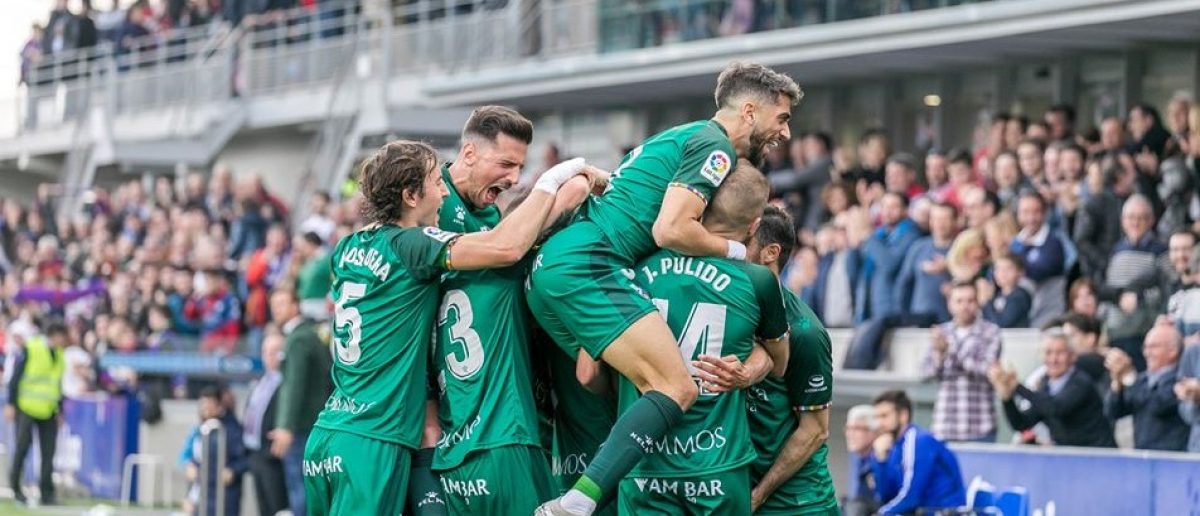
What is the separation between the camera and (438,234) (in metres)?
7.89

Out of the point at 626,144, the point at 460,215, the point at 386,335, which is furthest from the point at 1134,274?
the point at 626,144

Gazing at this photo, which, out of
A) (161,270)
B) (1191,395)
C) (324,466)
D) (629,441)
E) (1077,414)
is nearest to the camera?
(629,441)

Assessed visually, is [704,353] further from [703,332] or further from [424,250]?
[424,250]

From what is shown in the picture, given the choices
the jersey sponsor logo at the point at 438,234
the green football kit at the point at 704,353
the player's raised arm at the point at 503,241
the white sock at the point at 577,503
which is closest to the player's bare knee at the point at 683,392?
the green football kit at the point at 704,353

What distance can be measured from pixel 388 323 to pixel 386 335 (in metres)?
0.05

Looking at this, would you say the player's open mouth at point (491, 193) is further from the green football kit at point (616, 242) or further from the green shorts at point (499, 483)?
the green shorts at point (499, 483)

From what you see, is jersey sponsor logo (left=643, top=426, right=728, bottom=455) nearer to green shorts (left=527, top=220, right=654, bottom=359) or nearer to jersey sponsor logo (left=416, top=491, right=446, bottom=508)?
green shorts (left=527, top=220, right=654, bottom=359)

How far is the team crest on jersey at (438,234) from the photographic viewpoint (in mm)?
7863

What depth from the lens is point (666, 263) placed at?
8023mm

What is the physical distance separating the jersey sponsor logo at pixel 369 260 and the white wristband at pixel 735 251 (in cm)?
127

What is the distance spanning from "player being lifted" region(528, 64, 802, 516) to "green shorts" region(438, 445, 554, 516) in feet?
1.50

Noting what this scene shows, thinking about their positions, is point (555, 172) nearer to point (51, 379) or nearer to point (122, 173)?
point (51, 379)

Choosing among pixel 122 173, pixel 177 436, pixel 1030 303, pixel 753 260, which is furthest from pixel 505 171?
pixel 122 173

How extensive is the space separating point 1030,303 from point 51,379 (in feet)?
34.2
